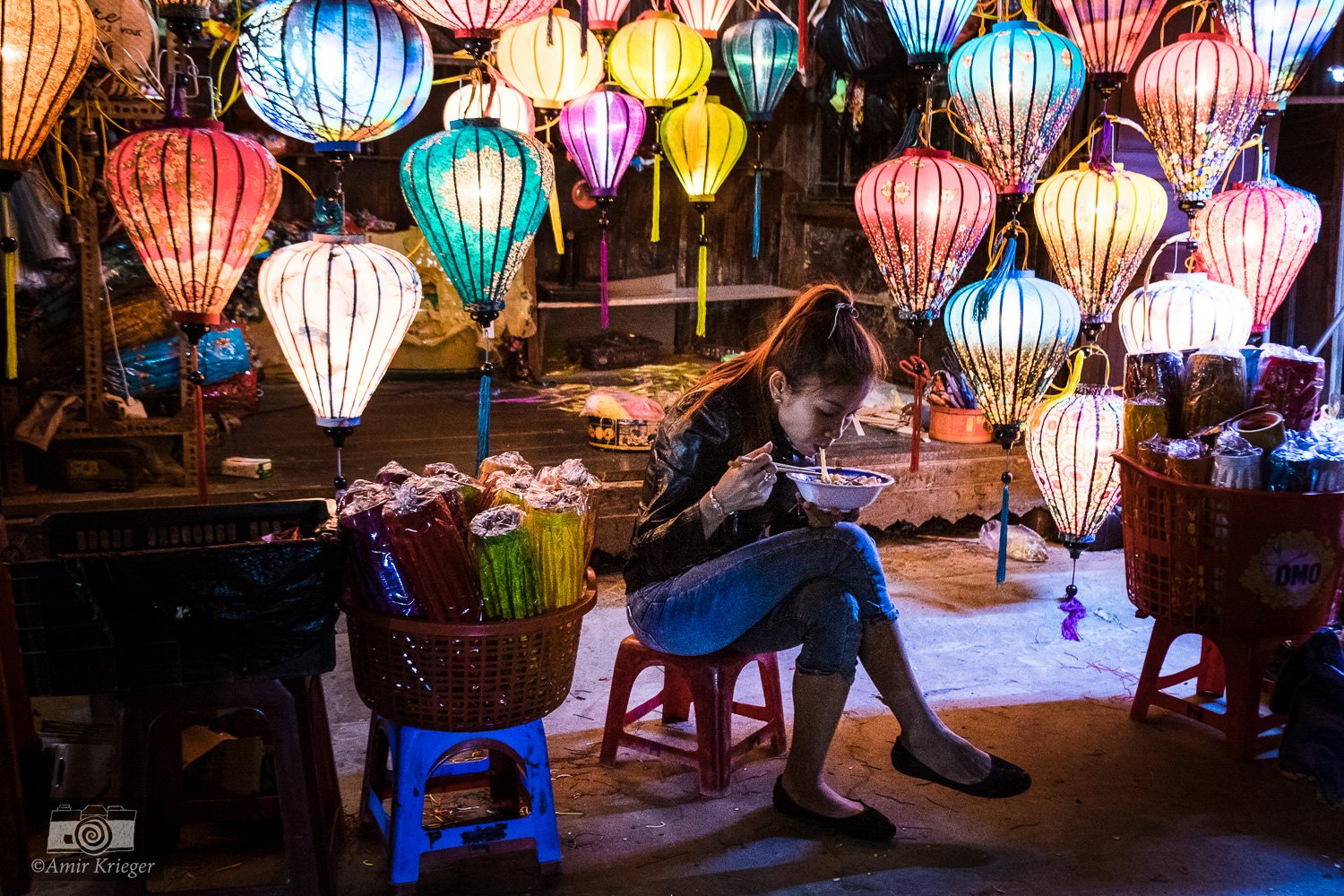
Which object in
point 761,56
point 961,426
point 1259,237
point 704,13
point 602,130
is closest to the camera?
point 1259,237

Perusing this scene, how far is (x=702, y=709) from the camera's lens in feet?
10.2

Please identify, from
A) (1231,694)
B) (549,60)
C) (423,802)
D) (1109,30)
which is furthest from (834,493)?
(549,60)

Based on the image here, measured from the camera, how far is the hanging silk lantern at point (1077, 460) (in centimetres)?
445

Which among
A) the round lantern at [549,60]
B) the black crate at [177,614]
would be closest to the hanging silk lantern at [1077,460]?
the round lantern at [549,60]

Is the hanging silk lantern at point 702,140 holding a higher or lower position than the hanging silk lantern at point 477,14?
lower

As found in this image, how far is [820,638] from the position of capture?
9.52 ft

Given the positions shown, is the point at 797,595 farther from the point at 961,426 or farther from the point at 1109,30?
the point at 961,426

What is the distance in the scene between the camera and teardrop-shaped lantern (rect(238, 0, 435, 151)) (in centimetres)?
317

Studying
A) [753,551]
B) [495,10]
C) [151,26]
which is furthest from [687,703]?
[151,26]

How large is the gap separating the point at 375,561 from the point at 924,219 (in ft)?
8.57

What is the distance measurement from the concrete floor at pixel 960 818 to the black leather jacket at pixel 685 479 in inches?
26.9

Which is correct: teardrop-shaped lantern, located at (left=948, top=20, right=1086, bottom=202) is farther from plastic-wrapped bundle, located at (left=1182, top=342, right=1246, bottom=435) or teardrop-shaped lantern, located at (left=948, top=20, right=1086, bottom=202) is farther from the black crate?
the black crate

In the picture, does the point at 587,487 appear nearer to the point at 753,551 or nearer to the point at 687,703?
the point at 753,551

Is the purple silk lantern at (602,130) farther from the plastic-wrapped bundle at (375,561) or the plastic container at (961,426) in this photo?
the plastic-wrapped bundle at (375,561)
